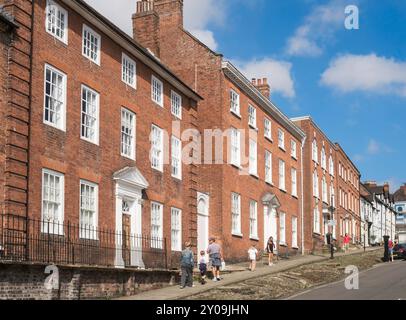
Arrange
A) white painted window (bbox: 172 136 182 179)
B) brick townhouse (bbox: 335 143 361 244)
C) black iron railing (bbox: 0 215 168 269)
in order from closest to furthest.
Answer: black iron railing (bbox: 0 215 168 269)
white painted window (bbox: 172 136 182 179)
brick townhouse (bbox: 335 143 361 244)

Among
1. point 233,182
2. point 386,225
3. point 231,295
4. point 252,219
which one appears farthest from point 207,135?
point 386,225

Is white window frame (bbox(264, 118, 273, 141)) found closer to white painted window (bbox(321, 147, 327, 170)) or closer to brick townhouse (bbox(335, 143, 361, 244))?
white painted window (bbox(321, 147, 327, 170))

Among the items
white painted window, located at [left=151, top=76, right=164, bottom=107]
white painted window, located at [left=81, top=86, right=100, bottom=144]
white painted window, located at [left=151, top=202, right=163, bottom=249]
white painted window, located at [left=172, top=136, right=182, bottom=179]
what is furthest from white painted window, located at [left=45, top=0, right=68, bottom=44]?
white painted window, located at [left=172, top=136, right=182, bottom=179]

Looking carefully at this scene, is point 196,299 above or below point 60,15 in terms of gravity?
below

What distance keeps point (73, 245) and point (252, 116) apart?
19615 mm

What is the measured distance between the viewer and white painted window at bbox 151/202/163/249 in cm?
2567

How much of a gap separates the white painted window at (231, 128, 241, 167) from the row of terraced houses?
103mm

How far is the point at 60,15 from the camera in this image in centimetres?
2050

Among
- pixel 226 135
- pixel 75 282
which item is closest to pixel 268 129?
pixel 226 135

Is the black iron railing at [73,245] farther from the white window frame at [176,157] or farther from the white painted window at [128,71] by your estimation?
the white painted window at [128,71]

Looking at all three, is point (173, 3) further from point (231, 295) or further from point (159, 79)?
point (231, 295)

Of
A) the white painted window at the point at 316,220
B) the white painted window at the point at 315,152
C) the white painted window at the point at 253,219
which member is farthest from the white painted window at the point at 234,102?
the white painted window at the point at 316,220

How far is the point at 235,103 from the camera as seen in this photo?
115 feet

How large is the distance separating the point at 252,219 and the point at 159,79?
1269 centimetres
